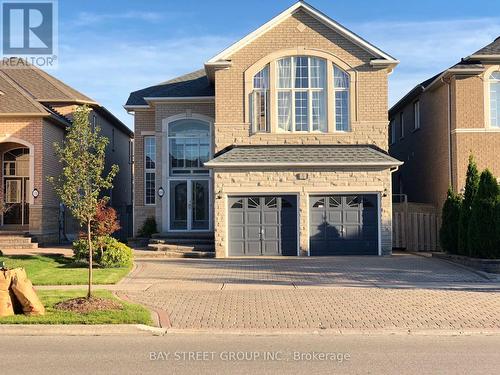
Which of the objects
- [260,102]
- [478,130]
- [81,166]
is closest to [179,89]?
[260,102]

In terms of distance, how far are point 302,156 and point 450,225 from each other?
564cm

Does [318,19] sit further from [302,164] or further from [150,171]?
[150,171]

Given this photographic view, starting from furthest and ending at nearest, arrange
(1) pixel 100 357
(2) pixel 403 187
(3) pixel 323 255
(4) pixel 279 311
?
(2) pixel 403 187
(3) pixel 323 255
(4) pixel 279 311
(1) pixel 100 357

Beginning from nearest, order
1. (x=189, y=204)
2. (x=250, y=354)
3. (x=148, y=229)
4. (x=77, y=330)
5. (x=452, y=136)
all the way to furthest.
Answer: (x=250, y=354), (x=77, y=330), (x=452, y=136), (x=148, y=229), (x=189, y=204)

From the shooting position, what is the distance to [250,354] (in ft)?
25.4

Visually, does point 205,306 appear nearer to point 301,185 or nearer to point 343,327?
point 343,327

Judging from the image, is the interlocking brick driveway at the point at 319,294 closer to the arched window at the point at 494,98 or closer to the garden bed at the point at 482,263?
the garden bed at the point at 482,263

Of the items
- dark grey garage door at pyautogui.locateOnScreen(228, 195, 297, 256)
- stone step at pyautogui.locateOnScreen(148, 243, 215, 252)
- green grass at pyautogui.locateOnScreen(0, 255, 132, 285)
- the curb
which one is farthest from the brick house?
the curb

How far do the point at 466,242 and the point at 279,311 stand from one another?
907 cm

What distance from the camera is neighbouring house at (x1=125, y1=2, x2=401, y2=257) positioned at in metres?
20.1

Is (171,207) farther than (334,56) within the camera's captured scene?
Yes

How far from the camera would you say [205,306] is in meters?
11.1

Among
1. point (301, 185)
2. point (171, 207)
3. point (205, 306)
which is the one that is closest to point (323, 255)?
point (301, 185)

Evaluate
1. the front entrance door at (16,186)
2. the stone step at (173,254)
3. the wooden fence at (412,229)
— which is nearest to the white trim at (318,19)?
the wooden fence at (412,229)
